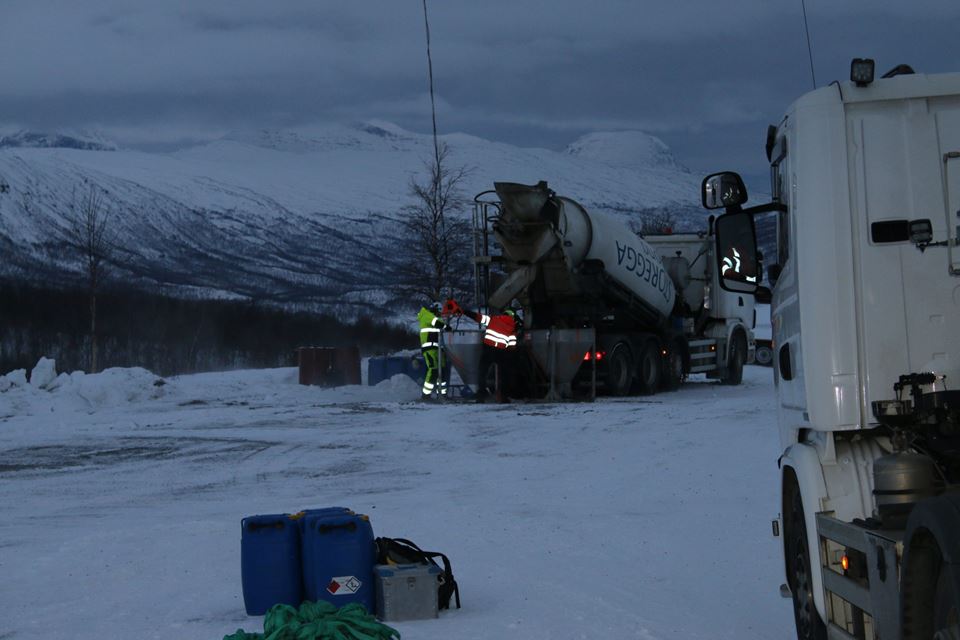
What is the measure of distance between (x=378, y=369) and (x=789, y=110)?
76.8 ft

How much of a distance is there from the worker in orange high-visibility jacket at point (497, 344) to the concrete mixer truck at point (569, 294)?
0.16 m

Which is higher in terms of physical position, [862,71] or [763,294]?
[862,71]

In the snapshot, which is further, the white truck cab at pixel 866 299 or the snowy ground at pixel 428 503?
the snowy ground at pixel 428 503

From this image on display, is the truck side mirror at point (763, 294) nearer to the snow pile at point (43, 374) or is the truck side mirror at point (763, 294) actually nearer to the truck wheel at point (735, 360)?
the snow pile at point (43, 374)

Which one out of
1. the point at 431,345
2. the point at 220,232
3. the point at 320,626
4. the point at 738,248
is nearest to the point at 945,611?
the point at 738,248

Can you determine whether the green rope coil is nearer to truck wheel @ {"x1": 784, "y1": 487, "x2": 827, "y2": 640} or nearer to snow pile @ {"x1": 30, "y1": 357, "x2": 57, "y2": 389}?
truck wheel @ {"x1": 784, "y1": 487, "x2": 827, "y2": 640}

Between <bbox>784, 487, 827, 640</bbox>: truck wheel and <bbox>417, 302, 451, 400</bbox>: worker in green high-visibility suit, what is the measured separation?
17.5 m

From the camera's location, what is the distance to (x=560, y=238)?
926 inches

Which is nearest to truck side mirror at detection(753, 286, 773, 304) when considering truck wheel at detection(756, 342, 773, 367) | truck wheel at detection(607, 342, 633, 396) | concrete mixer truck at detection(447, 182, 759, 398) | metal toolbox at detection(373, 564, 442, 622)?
metal toolbox at detection(373, 564, 442, 622)

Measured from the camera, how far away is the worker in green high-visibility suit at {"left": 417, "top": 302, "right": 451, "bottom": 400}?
24.0 meters

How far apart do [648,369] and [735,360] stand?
378cm

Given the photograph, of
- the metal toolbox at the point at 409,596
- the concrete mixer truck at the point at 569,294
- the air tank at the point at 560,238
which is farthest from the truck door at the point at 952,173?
the air tank at the point at 560,238

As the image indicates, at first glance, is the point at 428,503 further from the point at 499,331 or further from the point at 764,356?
the point at 764,356

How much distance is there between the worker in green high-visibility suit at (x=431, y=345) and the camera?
78.7 feet
